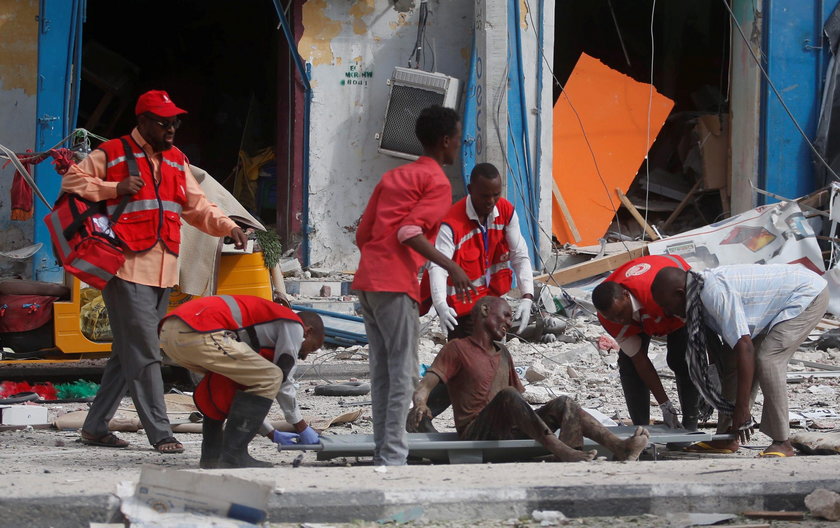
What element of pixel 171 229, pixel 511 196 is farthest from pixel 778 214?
pixel 171 229

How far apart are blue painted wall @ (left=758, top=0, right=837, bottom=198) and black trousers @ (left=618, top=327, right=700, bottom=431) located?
6850mm

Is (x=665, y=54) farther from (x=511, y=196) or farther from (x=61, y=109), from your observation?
(x=61, y=109)

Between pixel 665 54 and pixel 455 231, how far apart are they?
434 inches

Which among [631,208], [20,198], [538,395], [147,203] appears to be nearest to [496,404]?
[147,203]

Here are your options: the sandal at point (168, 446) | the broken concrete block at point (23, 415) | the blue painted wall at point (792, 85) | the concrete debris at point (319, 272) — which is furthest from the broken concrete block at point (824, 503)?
the blue painted wall at point (792, 85)

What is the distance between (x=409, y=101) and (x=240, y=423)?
731cm

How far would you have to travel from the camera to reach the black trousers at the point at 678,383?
616cm

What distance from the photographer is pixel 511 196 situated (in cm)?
1200

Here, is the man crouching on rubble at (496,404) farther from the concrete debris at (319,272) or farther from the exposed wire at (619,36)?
the exposed wire at (619,36)

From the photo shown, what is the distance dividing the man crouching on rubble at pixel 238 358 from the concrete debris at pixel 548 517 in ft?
4.39

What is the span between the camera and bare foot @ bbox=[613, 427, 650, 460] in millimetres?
5148

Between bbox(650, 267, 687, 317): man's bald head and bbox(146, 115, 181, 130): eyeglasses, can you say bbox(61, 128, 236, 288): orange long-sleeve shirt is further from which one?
bbox(650, 267, 687, 317): man's bald head

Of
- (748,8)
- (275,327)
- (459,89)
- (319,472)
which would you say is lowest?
(319,472)

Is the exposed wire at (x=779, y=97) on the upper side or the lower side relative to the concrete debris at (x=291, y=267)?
upper
